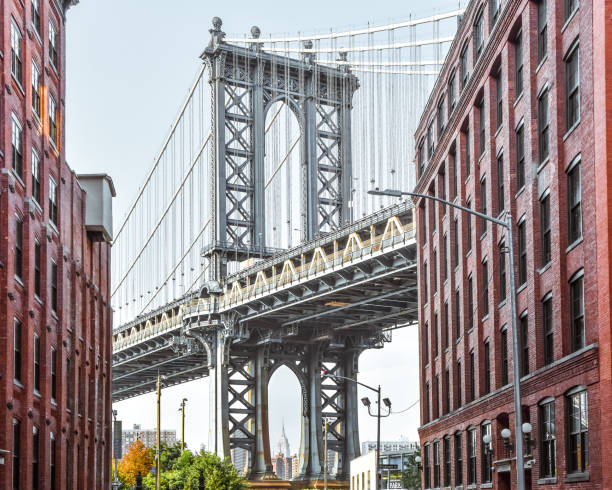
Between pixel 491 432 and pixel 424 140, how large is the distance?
69.2ft

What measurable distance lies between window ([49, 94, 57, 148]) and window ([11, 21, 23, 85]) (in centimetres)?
570

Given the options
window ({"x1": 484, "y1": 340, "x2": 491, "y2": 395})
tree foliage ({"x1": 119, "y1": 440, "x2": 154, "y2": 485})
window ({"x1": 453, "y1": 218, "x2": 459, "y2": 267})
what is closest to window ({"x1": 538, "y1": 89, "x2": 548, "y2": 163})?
window ({"x1": 484, "y1": 340, "x2": 491, "y2": 395})

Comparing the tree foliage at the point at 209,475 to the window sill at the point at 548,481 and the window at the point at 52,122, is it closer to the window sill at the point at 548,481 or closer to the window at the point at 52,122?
the window at the point at 52,122

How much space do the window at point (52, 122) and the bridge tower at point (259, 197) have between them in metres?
51.7

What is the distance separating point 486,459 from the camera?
144 ft

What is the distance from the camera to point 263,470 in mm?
109812

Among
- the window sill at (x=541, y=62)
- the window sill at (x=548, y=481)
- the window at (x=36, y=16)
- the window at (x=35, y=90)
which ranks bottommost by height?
the window sill at (x=548, y=481)

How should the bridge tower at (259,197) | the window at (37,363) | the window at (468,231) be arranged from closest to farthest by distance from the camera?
the window at (37,363) < the window at (468,231) < the bridge tower at (259,197)

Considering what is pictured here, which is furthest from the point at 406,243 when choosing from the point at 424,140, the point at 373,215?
the point at 424,140

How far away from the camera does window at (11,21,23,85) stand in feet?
125

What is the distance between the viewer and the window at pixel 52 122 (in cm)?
4531

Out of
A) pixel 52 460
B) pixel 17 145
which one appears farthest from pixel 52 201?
pixel 52 460

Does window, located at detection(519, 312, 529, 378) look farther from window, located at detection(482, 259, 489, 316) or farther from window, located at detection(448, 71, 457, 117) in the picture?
window, located at detection(448, 71, 457, 117)

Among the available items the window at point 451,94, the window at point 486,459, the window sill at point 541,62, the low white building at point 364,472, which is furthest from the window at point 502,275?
the low white building at point 364,472
